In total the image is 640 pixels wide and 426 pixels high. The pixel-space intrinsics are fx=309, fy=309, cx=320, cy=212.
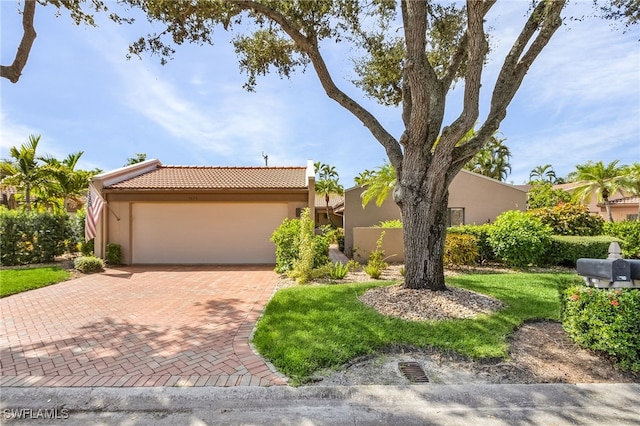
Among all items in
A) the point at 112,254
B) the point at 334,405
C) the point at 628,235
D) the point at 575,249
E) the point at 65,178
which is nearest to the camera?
the point at 334,405

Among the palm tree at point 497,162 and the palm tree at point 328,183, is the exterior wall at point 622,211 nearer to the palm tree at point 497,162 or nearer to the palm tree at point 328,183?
the palm tree at point 497,162

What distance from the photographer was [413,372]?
162 inches

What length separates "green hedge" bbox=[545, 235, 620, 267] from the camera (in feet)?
35.7

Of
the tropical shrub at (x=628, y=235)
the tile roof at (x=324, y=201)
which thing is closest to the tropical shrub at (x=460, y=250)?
the tropical shrub at (x=628, y=235)

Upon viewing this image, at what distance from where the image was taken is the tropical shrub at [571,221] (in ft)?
41.9

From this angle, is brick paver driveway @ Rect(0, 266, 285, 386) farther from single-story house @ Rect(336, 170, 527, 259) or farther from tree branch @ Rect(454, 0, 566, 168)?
single-story house @ Rect(336, 170, 527, 259)

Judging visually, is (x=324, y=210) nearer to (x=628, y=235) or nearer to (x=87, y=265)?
(x=87, y=265)

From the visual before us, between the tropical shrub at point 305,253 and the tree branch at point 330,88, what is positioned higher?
the tree branch at point 330,88

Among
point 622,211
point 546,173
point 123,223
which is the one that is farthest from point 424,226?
point 546,173

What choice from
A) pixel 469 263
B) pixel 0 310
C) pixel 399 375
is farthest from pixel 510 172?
pixel 0 310

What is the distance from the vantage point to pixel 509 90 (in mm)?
6312

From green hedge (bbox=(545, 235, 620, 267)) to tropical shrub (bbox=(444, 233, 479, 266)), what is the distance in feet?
8.65

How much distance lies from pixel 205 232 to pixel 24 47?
8820 mm

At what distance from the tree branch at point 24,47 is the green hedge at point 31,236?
9750 mm
